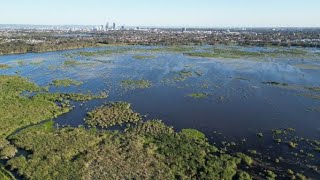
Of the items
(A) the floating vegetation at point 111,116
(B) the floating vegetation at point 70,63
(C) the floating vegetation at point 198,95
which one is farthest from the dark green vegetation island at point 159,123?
(B) the floating vegetation at point 70,63

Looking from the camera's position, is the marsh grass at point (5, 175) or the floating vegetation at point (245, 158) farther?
the floating vegetation at point (245, 158)

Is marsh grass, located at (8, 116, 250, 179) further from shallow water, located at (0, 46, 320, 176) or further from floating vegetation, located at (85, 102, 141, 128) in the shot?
shallow water, located at (0, 46, 320, 176)

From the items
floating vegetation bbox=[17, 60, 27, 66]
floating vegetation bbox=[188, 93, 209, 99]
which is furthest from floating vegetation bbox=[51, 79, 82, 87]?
floating vegetation bbox=[17, 60, 27, 66]

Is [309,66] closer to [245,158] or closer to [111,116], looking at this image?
[111,116]

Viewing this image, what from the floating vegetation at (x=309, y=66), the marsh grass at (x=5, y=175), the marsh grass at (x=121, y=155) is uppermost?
the floating vegetation at (x=309, y=66)

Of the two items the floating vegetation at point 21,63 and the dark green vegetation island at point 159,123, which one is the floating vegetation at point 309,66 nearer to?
the dark green vegetation island at point 159,123

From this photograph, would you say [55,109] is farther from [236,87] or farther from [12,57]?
[12,57]
